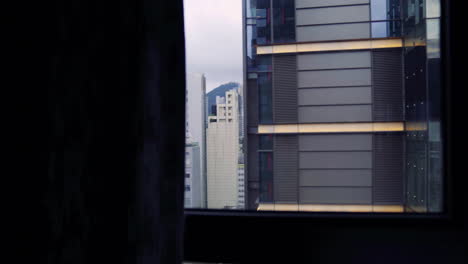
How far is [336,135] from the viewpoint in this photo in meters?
2.85

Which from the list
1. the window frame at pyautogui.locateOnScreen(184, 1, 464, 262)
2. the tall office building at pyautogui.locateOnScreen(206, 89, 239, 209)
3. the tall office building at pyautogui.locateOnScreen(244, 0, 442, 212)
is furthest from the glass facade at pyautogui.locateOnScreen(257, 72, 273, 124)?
the window frame at pyautogui.locateOnScreen(184, 1, 464, 262)

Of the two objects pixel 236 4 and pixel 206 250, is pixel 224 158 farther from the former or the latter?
pixel 206 250

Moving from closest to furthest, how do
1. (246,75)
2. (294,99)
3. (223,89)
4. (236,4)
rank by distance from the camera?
1. (236,4)
2. (223,89)
3. (246,75)
4. (294,99)

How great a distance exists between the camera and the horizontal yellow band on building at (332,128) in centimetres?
268

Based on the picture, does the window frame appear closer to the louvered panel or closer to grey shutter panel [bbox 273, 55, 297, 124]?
the louvered panel

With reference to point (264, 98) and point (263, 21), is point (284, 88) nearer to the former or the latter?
point (264, 98)

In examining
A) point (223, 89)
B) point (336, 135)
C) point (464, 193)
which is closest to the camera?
point (464, 193)

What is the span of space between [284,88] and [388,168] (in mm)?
1137

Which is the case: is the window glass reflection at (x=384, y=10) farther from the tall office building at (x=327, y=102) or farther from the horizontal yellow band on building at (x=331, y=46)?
the horizontal yellow band on building at (x=331, y=46)

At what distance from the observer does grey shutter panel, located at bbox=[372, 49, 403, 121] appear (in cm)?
271

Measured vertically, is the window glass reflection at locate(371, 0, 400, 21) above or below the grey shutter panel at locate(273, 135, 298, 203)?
above
